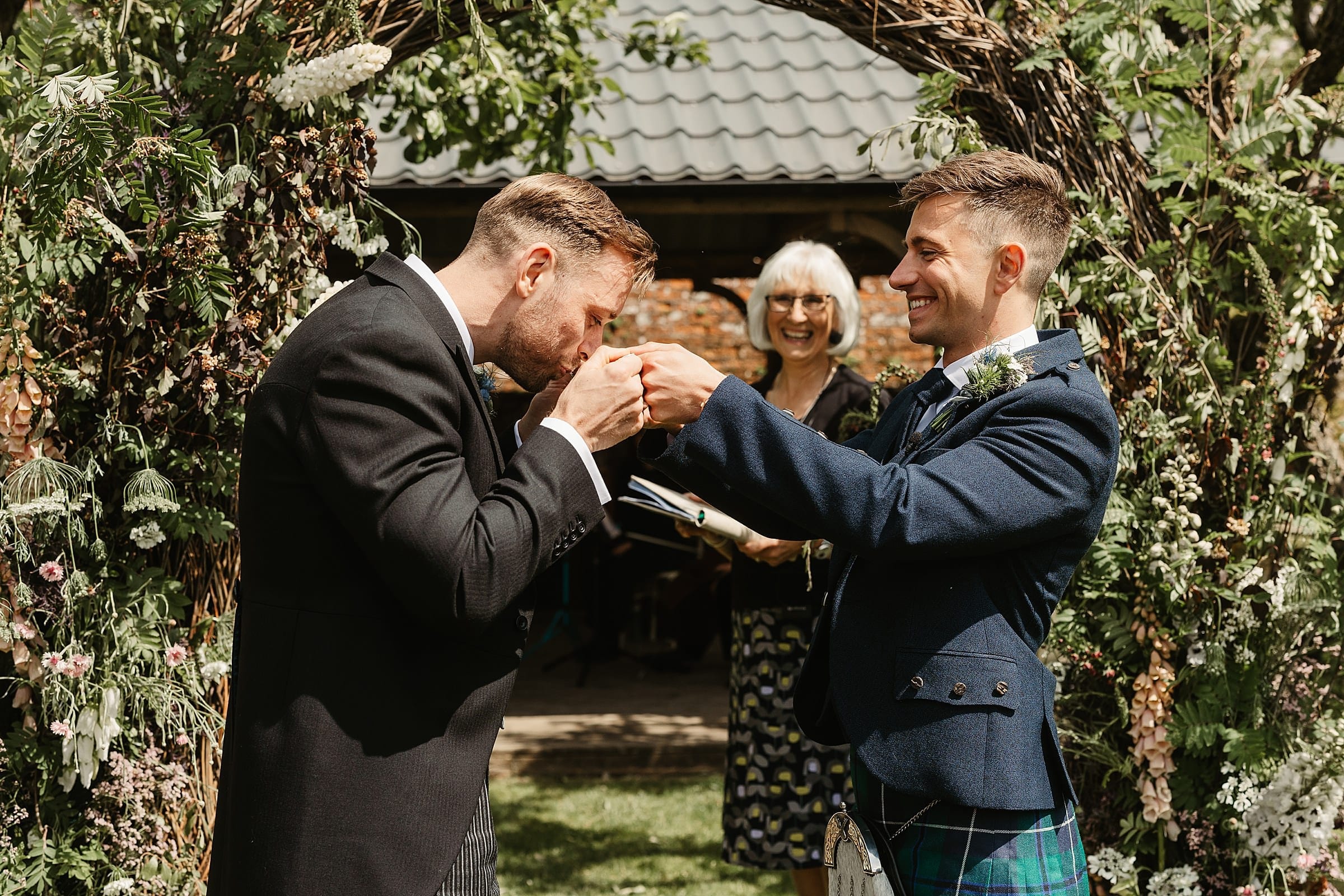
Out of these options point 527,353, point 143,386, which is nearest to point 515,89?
point 143,386

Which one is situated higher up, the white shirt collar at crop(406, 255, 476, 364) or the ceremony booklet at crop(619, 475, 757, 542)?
the white shirt collar at crop(406, 255, 476, 364)

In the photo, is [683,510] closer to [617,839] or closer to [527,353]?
[527,353]

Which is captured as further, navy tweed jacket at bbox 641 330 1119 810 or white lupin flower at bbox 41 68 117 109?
white lupin flower at bbox 41 68 117 109

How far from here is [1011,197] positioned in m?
2.02

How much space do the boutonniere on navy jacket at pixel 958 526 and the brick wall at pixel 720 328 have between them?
10.2 m

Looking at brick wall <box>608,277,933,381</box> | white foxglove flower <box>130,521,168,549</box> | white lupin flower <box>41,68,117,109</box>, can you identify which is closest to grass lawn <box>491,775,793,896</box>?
white foxglove flower <box>130,521,168,549</box>

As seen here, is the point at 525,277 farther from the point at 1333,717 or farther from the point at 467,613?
the point at 1333,717

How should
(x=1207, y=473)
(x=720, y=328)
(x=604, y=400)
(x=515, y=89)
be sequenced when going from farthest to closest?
(x=720, y=328)
(x=515, y=89)
(x=1207, y=473)
(x=604, y=400)

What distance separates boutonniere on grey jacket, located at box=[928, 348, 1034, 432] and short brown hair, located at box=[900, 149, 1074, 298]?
0.60 feet

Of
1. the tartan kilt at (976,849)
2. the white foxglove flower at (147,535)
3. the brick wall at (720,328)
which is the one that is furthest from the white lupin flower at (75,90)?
the brick wall at (720,328)

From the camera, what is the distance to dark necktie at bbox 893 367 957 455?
2.09m

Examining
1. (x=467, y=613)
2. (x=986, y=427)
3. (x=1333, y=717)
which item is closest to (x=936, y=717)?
(x=986, y=427)

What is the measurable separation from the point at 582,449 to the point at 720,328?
11268mm

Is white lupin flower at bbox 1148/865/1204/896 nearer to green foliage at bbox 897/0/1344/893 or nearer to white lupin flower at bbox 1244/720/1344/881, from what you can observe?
green foliage at bbox 897/0/1344/893
